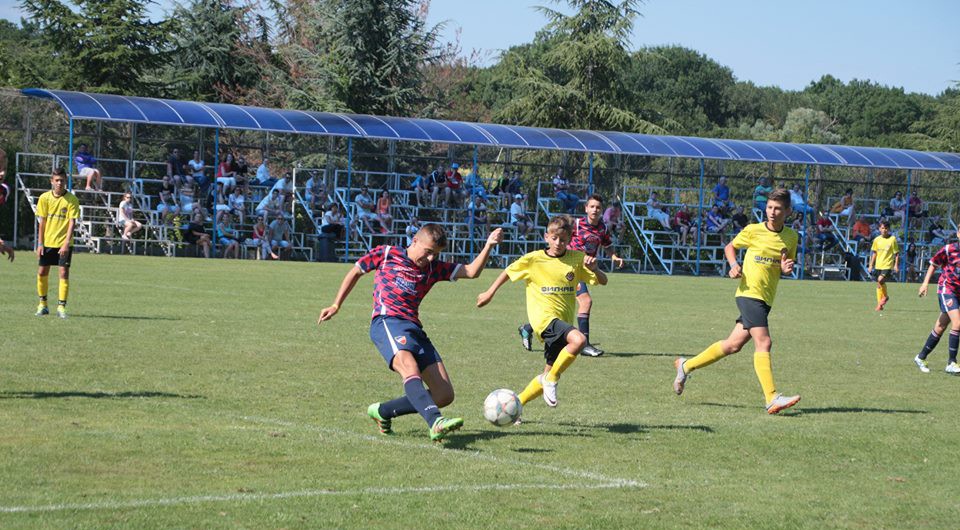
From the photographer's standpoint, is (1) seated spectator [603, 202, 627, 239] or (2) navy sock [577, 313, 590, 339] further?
(1) seated spectator [603, 202, 627, 239]

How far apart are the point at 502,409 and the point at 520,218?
31027 mm

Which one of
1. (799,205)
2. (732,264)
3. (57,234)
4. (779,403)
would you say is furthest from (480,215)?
(779,403)

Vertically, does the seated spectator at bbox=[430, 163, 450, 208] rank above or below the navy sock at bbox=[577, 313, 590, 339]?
above

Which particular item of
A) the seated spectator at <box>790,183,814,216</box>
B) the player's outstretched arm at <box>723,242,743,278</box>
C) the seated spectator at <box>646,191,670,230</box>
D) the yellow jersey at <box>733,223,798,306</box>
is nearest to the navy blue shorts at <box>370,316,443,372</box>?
the player's outstretched arm at <box>723,242,743,278</box>

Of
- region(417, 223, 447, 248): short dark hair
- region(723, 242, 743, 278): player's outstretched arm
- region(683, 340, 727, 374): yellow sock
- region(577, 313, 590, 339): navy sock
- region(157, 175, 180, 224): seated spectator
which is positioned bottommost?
region(577, 313, 590, 339): navy sock

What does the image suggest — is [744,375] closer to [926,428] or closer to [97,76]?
[926,428]

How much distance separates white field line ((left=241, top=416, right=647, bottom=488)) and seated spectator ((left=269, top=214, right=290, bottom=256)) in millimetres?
27260

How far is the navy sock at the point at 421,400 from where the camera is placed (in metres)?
8.05

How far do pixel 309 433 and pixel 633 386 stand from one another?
4355 millimetres

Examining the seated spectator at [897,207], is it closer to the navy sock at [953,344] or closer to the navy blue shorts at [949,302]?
the navy sock at [953,344]

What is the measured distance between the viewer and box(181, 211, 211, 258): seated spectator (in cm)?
3444

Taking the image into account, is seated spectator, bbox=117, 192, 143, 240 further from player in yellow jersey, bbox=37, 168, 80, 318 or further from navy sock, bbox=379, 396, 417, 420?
navy sock, bbox=379, 396, 417, 420

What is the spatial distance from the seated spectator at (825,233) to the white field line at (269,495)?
36.9 meters

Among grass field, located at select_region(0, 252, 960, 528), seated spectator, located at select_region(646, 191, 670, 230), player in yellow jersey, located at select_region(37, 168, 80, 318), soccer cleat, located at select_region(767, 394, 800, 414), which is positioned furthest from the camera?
seated spectator, located at select_region(646, 191, 670, 230)
